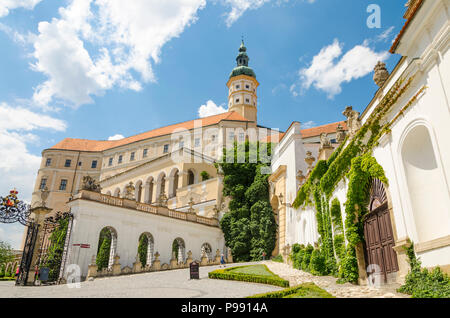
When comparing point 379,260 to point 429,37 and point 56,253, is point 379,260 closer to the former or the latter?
point 429,37

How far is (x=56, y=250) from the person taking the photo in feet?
69.0

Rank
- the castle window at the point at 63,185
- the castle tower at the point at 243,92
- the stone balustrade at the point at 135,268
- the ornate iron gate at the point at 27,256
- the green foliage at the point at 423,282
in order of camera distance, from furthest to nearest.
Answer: the castle window at the point at 63,185, the castle tower at the point at 243,92, the stone balustrade at the point at 135,268, the ornate iron gate at the point at 27,256, the green foliage at the point at 423,282

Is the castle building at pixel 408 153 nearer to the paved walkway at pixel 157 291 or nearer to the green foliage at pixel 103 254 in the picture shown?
the paved walkway at pixel 157 291

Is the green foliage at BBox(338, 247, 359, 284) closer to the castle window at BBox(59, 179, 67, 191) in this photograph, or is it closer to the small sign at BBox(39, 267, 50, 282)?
the small sign at BBox(39, 267, 50, 282)

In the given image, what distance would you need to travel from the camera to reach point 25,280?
18.6 m

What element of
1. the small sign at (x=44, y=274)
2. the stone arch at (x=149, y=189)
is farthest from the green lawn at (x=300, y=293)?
the stone arch at (x=149, y=189)

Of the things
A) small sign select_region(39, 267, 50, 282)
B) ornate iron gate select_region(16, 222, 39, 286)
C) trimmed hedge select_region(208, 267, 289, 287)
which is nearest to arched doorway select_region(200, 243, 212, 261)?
trimmed hedge select_region(208, 267, 289, 287)

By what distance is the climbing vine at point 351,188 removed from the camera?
12196mm

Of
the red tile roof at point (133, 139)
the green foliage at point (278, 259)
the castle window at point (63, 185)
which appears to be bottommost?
the green foliage at point (278, 259)

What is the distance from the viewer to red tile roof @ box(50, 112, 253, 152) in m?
58.1

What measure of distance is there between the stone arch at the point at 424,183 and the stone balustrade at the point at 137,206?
1918cm

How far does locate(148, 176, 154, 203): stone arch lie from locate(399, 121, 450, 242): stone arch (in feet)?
133
